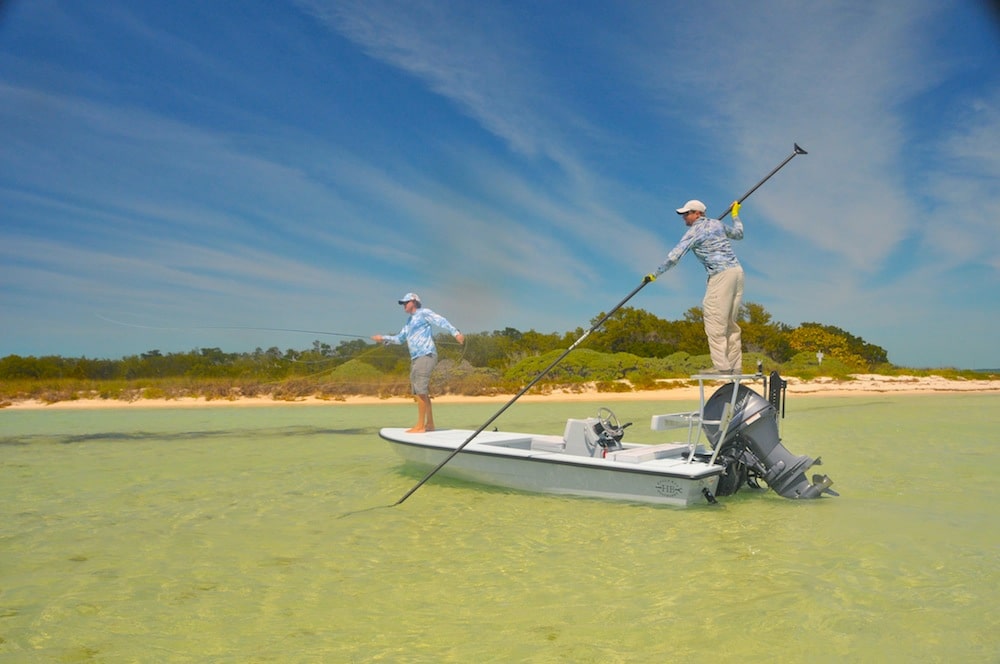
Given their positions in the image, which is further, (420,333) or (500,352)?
(500,352)

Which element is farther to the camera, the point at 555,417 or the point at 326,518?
the point at 555,417

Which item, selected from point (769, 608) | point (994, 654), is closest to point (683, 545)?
point (769, 608)

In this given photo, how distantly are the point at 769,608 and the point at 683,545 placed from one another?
1506 mm

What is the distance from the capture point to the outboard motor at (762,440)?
24.2 feet

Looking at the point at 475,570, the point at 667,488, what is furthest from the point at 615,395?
the point at 475,570

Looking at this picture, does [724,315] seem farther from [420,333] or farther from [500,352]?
[500,352]

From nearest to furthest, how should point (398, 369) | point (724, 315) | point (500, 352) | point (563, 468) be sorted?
point (724, 315), point (563, 468), point (398, 369), point (500, 352)

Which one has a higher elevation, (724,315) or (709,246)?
(709,246)

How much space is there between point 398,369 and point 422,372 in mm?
21072

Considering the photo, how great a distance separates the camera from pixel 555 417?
1914 centimetres

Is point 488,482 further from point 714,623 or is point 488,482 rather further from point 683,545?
point 714,623

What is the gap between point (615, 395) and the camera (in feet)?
90.0

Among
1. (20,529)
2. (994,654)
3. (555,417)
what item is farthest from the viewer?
(555,417)

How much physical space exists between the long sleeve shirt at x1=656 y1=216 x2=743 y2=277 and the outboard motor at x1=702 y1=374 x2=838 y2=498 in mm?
1235
